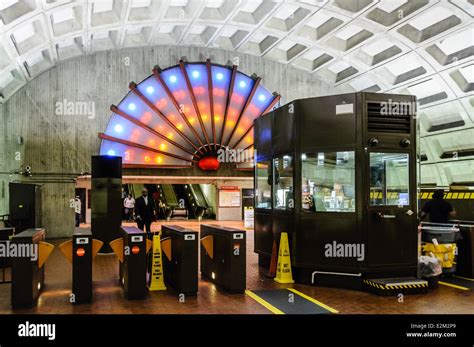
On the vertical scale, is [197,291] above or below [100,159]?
below

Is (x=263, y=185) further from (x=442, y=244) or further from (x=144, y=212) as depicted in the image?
(x=144, y=212)

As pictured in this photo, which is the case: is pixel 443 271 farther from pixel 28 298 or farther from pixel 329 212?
pixel 28 298

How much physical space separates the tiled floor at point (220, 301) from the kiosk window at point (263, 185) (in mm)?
2039

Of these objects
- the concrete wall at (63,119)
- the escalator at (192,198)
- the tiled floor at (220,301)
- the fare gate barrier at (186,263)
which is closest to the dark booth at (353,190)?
the tiled floor at (220,301)

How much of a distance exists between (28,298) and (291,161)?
5.37m

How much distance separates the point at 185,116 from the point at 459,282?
12318 mm

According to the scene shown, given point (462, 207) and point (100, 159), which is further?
point (462, 207)

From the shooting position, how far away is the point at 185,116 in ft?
60.6

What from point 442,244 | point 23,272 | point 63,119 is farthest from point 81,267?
point 63,119

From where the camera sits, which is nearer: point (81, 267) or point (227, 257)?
point (81, 267)

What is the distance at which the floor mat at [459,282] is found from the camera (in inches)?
342

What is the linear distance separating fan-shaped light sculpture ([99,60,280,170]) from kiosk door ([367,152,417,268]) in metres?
10.9

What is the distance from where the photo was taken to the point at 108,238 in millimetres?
12953
